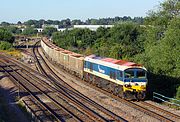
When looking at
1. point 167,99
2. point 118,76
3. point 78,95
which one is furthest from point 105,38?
point 167,99

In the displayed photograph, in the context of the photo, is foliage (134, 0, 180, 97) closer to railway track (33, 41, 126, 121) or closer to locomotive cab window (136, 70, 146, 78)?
locomotive cab window (136, 70, 146, 78)

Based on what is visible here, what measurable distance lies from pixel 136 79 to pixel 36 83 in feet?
53.2

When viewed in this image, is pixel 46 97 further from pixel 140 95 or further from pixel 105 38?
pixel 105 38

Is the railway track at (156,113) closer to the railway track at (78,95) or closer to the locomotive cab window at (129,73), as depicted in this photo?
the locomotive cab window at (129,73)

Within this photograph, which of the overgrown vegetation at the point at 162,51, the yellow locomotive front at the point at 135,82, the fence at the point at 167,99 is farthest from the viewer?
the overgrown vegetation at the point at 162,51

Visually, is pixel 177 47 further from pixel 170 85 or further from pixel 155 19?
pixel 155 19

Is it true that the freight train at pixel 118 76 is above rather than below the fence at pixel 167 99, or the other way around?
above

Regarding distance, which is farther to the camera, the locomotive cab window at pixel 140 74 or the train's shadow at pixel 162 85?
the train's shadow at pixel 162 85

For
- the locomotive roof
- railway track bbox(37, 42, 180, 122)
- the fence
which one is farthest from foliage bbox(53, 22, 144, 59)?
railway track bbox(37, 42, 180, 122)

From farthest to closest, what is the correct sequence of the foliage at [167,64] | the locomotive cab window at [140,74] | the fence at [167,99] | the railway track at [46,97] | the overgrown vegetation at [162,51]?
1. the overgrown vegetation at [162,51]
2. the foliage at [167,64]
3. the locomotive cab window at [140,74]
4. the fence at [167,99]
5. the railway track at [46,97]

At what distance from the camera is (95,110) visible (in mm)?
27797

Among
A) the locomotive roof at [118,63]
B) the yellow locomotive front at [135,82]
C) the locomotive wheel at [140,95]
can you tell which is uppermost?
the locomotive roof at [118,63]

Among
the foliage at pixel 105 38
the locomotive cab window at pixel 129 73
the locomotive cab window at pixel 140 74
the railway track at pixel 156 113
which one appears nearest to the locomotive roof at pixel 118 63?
the locomotive cab window at pixel 129 73

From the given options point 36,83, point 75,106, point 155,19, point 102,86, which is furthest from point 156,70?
point 155,19
